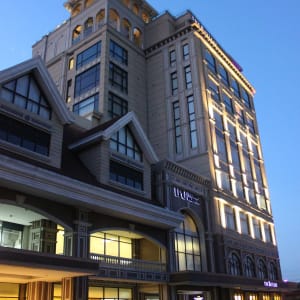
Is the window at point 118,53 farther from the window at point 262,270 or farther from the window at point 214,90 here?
the window at point 262,270

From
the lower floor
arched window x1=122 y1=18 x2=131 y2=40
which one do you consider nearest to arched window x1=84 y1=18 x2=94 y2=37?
arched window x1=122 y1=18 x2=131 y2=40

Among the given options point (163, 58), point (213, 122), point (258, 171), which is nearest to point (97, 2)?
point (163, 58)

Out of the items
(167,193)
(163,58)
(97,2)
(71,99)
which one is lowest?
(167,193)

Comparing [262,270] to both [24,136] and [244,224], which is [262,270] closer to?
[244,224]

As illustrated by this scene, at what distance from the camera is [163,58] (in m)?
53.0

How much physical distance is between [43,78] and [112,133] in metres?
6.09

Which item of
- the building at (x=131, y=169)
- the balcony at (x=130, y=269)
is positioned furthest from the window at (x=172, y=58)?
the balcony at (x=130, y=269)

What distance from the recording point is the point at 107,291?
28328 mm

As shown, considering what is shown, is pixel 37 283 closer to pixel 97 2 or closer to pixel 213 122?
pixel 213 122

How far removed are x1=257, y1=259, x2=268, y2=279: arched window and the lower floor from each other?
2.60 m

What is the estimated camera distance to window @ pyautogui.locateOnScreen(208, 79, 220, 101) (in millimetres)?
48547

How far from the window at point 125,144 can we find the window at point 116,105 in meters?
15.7

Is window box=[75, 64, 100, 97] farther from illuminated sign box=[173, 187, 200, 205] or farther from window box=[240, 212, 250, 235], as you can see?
window box=[240, 212, 250, 235]

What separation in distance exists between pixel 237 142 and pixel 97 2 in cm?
2690
